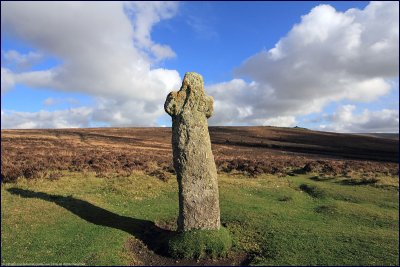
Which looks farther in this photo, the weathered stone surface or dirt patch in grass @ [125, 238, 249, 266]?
the weathered stone surface

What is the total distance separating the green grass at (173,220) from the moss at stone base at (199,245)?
655 mm

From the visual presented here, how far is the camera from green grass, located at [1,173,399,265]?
1443 centimetres

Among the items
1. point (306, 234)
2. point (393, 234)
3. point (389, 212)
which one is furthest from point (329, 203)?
point (306, 234)

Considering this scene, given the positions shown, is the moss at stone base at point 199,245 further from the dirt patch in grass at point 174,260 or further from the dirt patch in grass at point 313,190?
the dirt patch in grass at point 313,190

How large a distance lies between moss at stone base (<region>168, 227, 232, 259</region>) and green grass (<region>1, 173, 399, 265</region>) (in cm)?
65

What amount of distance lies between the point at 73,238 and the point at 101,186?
9.70m

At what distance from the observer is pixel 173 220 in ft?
63.2

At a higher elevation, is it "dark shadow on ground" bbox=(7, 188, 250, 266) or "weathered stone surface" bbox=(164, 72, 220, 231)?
"weathered stone surface" bbox=(164, 72, 220, 231)

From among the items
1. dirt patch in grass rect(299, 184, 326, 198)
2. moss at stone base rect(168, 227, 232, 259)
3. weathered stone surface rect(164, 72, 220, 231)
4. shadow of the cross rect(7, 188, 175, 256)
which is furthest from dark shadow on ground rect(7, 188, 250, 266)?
dirt patch in grass rect(299, 184, 326, 198)

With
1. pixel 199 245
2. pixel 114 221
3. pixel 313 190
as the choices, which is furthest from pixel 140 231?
pixel 313 190

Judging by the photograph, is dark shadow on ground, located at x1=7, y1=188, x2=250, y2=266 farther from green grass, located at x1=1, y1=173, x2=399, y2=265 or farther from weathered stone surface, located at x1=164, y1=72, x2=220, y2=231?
weathered stone surface, located at x1=164, y1=72, x2=220, y2=231

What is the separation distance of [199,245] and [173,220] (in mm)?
4350

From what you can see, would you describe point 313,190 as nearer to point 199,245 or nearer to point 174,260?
point 199,245

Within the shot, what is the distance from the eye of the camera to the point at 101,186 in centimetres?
2548
